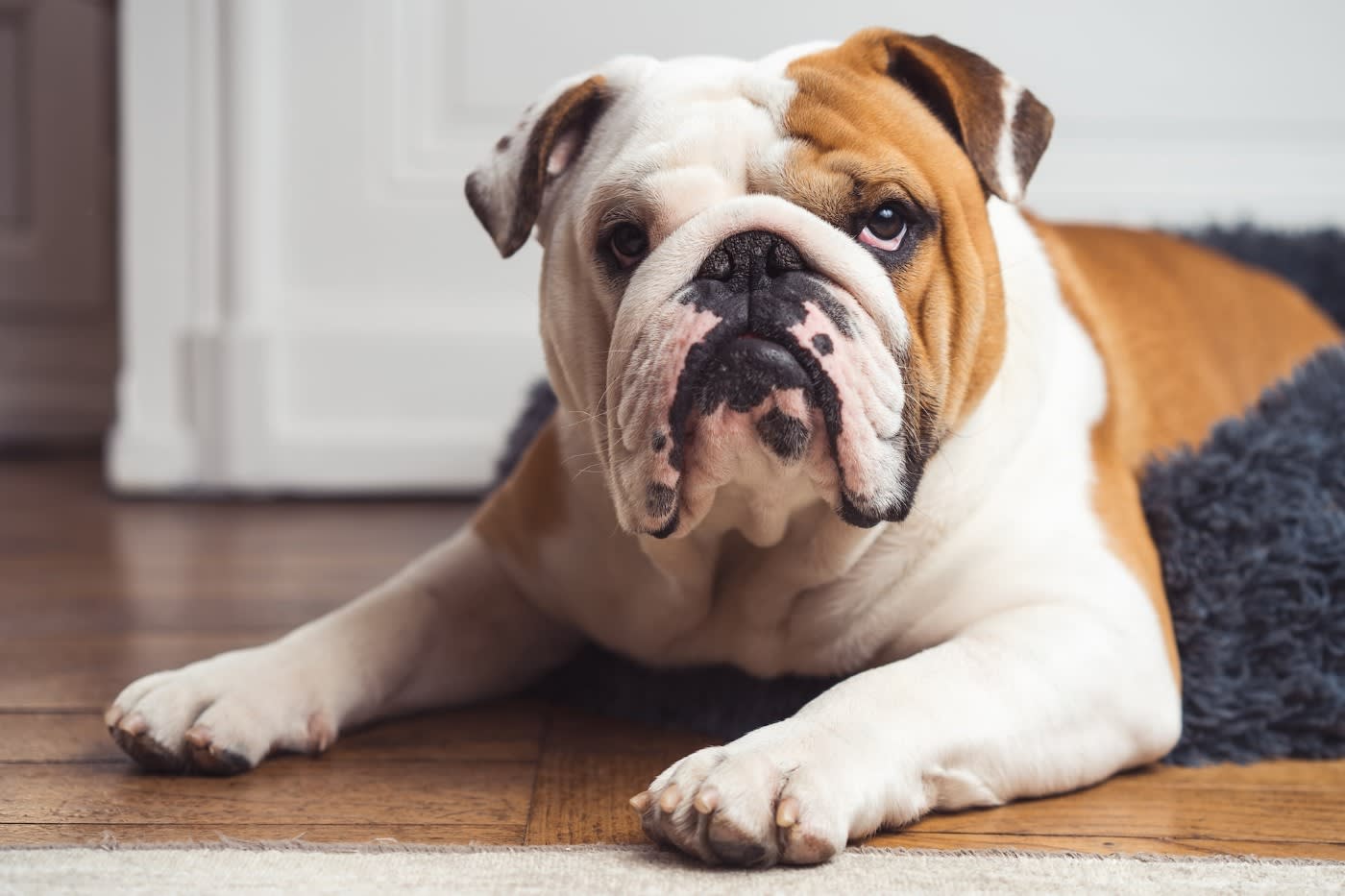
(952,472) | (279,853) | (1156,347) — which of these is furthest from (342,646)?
(1156,347)

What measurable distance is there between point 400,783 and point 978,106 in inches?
32.0

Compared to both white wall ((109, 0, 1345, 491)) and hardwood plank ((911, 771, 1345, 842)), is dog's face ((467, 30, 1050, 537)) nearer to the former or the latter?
hardwood plank ((911, 771, 1345, 842))

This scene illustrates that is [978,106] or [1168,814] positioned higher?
[978,106]

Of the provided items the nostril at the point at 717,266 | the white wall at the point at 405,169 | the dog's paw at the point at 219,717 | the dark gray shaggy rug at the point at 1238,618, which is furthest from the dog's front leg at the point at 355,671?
the white wall at the point at 405,169

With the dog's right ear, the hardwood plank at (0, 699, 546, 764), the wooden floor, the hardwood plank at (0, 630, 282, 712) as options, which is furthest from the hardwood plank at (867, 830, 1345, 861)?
the hardwood plank at (0, 630, 282, 712)

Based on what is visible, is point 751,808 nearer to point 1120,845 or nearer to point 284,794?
point 1120,845

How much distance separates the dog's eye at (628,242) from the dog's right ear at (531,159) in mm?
145

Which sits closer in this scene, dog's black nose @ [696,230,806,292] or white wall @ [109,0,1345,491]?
dog's black nose @ [696,230,806,292]

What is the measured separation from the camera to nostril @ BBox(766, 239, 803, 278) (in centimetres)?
115

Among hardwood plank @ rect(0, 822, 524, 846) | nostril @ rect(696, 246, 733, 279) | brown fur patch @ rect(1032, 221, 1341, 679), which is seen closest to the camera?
hardwood plank @ rect(0, 822, 524, 846)

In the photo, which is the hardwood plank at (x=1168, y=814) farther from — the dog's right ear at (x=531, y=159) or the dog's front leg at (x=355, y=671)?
the dog's right ear at (x=531, y=159)

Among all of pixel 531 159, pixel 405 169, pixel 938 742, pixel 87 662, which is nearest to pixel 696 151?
pixel 531 159

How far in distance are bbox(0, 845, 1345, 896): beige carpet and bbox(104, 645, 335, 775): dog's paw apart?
214mm

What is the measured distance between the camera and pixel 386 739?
1393 mm
